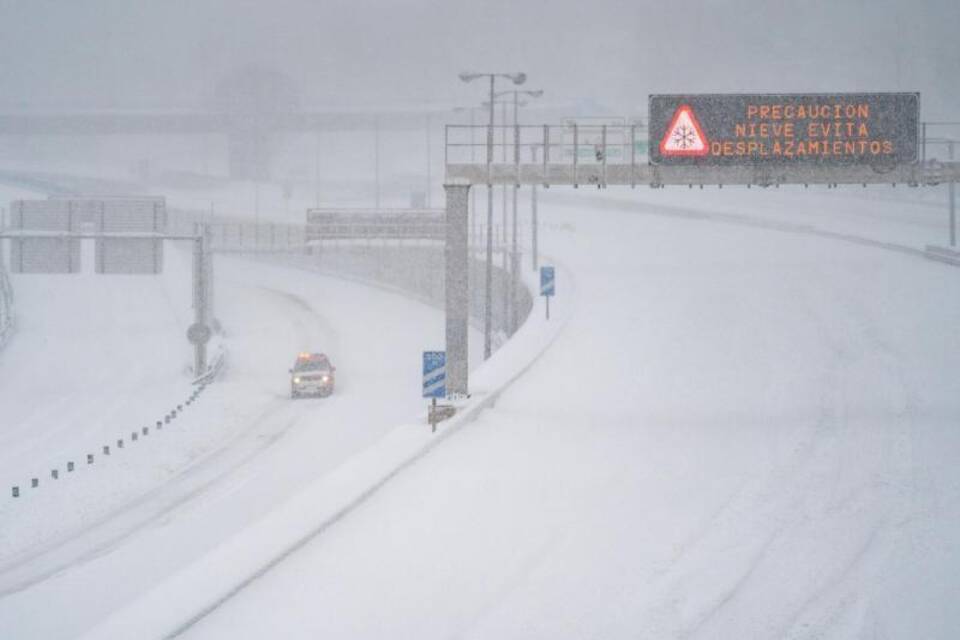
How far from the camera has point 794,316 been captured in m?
41.5

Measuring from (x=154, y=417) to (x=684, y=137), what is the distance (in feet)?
72.7

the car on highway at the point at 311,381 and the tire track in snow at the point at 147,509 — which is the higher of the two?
the car on highway at the point at 311,381

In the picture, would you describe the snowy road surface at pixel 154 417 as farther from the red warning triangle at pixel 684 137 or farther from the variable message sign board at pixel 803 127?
the variable message sign board at pixel 803 127

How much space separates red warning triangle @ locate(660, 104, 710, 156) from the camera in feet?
86.0

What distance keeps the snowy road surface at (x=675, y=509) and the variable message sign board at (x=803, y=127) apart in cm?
550

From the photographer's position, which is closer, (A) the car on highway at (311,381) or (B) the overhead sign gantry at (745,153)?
(B) the overhead sign gantry at (745,153)

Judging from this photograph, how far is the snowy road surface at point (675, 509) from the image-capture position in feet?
43.8

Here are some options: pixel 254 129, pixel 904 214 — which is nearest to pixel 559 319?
pixel 904 214

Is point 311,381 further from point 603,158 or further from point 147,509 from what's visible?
point 603,158

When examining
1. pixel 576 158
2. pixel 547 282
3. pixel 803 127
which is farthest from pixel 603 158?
pixel 547 282

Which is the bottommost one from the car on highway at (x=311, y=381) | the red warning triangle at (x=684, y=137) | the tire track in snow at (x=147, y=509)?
the tire track in snow at (x=147, y=509)

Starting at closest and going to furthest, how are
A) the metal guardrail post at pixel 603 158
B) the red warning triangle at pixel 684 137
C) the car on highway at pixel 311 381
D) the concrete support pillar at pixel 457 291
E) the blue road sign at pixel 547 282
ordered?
the red warning triangle at pixel 684 137, the metal guardrail post at pixel 603 158, the concrete support pillar at pixel 457 291, the blue road sign at pixel 547 282, the car on highway at pixel 311 381

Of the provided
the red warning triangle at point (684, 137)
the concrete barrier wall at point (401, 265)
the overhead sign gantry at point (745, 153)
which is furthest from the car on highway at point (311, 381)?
the red warning triangle at point (684, 137)

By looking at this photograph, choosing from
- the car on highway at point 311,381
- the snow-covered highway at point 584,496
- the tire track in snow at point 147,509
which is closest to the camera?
the snow-covered highway at point 584,496
